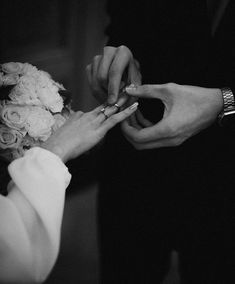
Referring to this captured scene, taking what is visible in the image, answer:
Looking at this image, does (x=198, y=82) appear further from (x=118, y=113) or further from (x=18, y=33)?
(x=18, y=33)

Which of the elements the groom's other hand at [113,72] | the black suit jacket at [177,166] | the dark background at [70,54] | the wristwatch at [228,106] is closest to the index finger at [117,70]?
the groom's other hand at [113,72]

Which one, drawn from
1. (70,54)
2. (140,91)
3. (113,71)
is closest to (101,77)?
(113,71)

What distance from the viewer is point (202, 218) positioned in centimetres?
124

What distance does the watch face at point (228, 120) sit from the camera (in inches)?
42.7

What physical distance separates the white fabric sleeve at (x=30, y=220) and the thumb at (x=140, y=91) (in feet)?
1.27

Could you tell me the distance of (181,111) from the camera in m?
1.08

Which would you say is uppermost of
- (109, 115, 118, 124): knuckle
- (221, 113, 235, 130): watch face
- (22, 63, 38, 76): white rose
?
(22, 63, 38, 76): white rose

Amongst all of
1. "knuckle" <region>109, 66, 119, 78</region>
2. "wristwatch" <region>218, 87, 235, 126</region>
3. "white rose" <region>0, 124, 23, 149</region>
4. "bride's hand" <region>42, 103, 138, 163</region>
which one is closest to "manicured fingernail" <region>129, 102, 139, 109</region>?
"bride's hand" <region>42, 103, 138, 163</region>

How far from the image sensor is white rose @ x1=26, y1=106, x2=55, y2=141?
3.97ft

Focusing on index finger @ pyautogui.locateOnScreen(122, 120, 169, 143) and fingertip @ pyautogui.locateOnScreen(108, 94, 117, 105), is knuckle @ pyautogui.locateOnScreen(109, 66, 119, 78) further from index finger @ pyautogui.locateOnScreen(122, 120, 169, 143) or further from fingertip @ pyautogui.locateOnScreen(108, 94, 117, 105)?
index finger @ pyautogui.locateOnScreen(122, 120, 169, 143)

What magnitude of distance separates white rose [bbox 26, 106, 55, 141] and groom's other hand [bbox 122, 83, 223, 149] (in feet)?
1.09

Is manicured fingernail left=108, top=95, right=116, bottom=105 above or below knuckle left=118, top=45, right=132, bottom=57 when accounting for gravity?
below

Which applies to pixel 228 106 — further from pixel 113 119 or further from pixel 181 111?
pixel 113 119

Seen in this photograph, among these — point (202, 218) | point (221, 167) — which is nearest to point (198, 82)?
point (221, 167)
